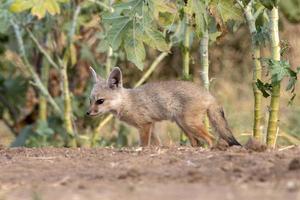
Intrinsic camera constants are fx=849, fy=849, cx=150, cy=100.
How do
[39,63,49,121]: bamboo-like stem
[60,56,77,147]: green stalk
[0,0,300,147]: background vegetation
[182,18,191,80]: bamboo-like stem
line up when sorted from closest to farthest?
[0,0,300,147]: background vegetation, [182,18,191,80]: bamboo-like stem, [60,56,77,147]: green stalk, [39,63,49,121]: bamboo-like stem

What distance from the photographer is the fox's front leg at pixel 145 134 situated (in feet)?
32.5

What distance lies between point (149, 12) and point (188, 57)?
2.20m

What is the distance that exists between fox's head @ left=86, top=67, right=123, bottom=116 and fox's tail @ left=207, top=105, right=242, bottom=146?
1510 millimetres

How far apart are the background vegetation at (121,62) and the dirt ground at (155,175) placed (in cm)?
104

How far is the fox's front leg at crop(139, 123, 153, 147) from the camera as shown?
9891mm

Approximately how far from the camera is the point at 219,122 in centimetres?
928

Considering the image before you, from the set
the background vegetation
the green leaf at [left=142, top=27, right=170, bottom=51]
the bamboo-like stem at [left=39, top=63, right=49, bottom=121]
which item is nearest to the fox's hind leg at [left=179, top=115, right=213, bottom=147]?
the background vegetation

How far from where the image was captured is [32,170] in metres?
6.95

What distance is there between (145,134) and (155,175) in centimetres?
380

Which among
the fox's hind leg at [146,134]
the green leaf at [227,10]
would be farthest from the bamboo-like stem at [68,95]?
the green leaf at [227,10]

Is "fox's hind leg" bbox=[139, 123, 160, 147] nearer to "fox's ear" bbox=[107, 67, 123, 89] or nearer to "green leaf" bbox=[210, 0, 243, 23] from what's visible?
"fox's ear" bbox=[107, 67, 123, 89]

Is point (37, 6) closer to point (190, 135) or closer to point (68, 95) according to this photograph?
point (190, 135)

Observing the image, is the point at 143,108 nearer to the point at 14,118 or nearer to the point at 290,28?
the point at 14,118

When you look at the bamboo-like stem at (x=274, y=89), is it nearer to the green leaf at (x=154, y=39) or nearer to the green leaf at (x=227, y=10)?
the green leaf at (x=227, y=10)
